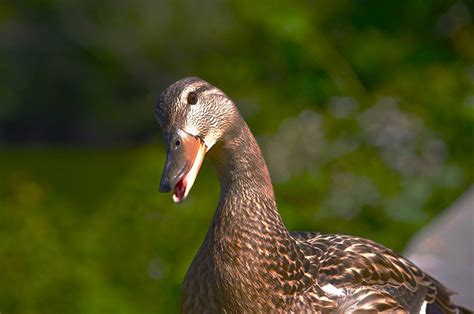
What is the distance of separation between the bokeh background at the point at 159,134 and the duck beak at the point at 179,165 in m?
3.54

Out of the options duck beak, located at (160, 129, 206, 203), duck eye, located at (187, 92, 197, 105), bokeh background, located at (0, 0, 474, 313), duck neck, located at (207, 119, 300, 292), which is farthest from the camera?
bokeh background, located at (0, 0, 474, 313)

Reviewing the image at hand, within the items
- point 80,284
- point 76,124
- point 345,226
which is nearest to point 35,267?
point 80,284

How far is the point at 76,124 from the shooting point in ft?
31.2

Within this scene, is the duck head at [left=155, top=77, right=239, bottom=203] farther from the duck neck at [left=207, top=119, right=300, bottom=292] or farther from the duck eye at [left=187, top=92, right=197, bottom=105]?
the duck neck at [left=207, top=119, right=300, bottom=292]

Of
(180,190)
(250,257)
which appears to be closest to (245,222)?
(250,257)

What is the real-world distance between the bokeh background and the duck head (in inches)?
135

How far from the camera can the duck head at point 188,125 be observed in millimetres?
2738

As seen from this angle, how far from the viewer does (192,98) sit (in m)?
2.85

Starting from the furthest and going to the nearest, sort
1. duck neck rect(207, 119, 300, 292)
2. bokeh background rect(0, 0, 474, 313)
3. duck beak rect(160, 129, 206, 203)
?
bokeh background rect(0, 0, 474, 313), duck neck rect(207, 119, 300, 292), duck beak rect(160, 129, 206, 203)

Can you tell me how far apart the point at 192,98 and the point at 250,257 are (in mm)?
558

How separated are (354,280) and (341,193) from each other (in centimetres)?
393

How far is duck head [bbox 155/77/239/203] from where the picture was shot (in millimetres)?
2738

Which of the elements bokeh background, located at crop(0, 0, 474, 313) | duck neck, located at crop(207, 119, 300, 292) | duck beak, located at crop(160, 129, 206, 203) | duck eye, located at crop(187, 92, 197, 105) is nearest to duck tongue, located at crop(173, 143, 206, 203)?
duck beak, located at crop(160, 129, 206, 203)

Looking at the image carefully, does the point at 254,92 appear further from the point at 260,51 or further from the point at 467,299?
the point at 467,299
